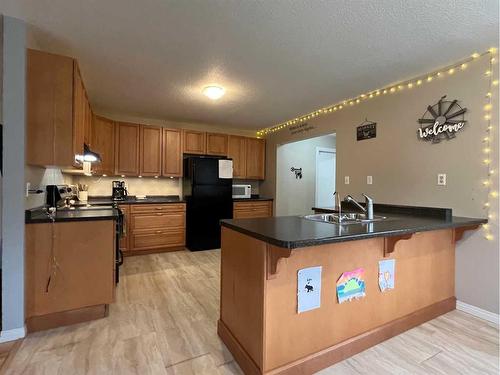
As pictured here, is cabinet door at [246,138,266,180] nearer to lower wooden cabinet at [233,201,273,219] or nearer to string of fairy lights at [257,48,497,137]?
lower wooden cabinet at [233,201,273,219]

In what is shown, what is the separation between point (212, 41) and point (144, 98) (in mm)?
1822

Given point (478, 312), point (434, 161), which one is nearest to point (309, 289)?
point (478, 312)

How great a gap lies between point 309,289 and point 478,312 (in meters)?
1.88

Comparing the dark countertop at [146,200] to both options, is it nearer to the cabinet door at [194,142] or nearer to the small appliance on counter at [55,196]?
the small appliance on counter at [55,196]

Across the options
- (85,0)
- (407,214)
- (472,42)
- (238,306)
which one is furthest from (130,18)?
(407,214)

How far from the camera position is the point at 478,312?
2281 millimetres

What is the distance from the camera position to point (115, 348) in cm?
181

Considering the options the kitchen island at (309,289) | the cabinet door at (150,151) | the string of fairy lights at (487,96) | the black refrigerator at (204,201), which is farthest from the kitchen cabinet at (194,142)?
the string of fairy lights at (487,96)

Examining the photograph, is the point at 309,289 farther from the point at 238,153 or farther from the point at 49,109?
the point at 238,153

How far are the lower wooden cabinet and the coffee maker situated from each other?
196 centimetres

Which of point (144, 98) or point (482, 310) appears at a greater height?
point (144, 98)

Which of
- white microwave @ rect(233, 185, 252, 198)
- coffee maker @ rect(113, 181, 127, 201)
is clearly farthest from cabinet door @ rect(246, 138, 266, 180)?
coffee maker @ rect(113, 181, 127, 201)

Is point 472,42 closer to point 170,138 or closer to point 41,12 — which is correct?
point 41,12

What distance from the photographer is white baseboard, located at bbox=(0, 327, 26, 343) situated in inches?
72.9
